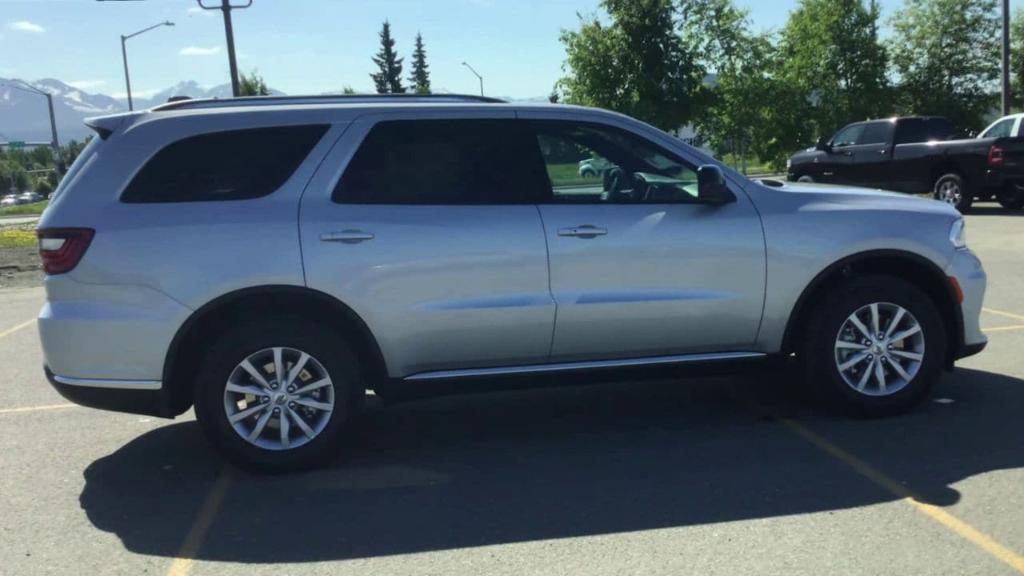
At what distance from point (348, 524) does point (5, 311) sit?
8755 millimetres

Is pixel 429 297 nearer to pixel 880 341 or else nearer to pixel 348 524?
pixel 348 524

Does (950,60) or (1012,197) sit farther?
(950,60)

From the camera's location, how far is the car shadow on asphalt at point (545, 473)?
13.3 feet

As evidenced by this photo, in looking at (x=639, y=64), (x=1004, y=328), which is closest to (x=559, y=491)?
(x=1004, y=328)

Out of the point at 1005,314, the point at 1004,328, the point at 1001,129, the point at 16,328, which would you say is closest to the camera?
the point at 1004,328

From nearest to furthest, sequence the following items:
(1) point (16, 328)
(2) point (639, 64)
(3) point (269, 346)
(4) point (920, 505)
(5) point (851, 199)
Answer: (4) point (920, 505)
(3) point (269, 346)
(5) point (851, 199)
(1) point (16, 328)
(2) point (639, 64)

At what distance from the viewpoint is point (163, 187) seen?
4.64 m

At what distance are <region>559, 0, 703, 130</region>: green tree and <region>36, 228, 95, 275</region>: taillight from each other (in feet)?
94.3

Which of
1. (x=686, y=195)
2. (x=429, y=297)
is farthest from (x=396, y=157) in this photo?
(x=686, y=195)

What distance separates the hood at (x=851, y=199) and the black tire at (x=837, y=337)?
1.40ft

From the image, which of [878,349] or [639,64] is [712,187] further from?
[639,64]

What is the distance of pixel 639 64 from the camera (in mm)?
32312

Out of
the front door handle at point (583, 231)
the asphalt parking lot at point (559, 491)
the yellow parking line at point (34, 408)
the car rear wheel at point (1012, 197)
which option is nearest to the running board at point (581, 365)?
the asphalt parking lot at point (559, 491)

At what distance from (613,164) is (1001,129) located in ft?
53.2
